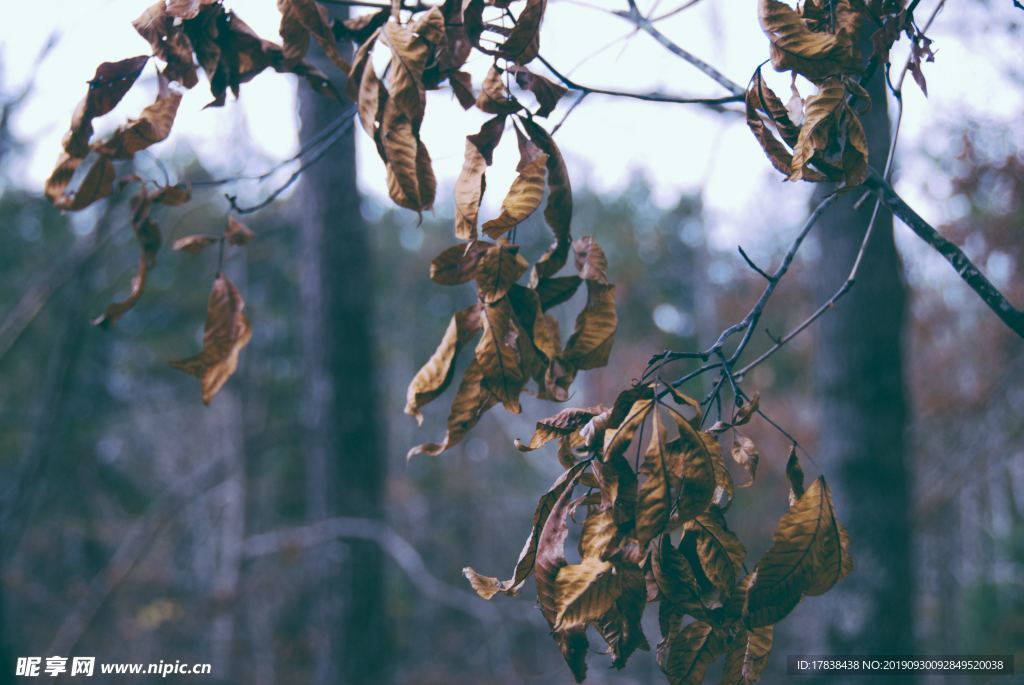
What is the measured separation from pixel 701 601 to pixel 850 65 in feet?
2.37

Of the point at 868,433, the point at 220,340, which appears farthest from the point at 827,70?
the point at 868,433

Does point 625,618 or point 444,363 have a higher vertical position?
point 444,363

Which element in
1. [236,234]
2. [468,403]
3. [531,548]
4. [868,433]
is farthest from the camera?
[868,433]

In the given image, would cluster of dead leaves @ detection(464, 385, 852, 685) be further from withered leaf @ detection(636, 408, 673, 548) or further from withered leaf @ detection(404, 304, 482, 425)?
withered leaf @ detection(404, 304, 482, 425)

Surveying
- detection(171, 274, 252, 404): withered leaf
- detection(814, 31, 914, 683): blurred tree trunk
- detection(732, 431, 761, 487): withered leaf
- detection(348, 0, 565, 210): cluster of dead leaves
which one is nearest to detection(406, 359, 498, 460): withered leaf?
detection(348, 0, 565, 210): cluster of dead leaves

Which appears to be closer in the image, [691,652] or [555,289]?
[691,652]

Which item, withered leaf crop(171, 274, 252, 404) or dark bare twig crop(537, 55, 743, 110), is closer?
dark bare twig crop(537, 55, 743, 110)

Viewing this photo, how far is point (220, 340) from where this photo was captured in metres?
1.52

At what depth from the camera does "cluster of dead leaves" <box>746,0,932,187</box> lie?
1032mm

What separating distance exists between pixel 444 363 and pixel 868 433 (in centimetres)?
341

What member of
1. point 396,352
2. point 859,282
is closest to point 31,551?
point 396,352

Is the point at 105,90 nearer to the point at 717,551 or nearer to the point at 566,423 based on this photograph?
the point at 566,423

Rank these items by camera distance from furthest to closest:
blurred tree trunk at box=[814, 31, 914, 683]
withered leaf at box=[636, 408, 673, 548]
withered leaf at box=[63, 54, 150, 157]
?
blurred tree trunk at box=[814, 31, 914, 683] < withered leaf at box=[63, 54, 150, 157] < withered leaf at box=[636, 408, 673, 548]

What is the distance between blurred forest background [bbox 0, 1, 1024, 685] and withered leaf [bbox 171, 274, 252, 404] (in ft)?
8.99
